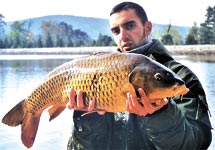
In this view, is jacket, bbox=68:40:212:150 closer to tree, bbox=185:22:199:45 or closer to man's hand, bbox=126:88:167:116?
man's hand, bbox=126:88:167:116

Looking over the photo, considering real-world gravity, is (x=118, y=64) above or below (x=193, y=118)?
above

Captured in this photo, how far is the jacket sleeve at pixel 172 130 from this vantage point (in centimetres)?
175

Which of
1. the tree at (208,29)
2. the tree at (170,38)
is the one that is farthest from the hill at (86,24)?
the tree at (208,29)

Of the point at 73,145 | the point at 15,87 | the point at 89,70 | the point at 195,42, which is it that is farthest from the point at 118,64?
the point at 195,42

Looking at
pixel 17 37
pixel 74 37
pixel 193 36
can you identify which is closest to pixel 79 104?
pixel 193 36

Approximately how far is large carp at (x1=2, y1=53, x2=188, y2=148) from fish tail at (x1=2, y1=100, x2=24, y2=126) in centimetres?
7

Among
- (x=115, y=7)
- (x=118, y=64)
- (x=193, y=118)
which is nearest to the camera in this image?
(x=118, y=64)

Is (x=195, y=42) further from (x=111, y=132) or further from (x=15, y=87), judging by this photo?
(x=111, y=132)

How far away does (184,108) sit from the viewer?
1886 millimetres

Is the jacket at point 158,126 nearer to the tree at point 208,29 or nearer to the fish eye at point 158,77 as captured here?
the fish eye at point 158,77

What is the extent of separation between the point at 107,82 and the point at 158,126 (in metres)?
0.24

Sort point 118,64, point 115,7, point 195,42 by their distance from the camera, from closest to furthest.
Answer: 1. point 118,64
2. point 115,7
3. point 195,42

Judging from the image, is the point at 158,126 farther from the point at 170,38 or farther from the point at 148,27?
the point at 170,38

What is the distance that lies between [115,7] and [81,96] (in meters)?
0.45
